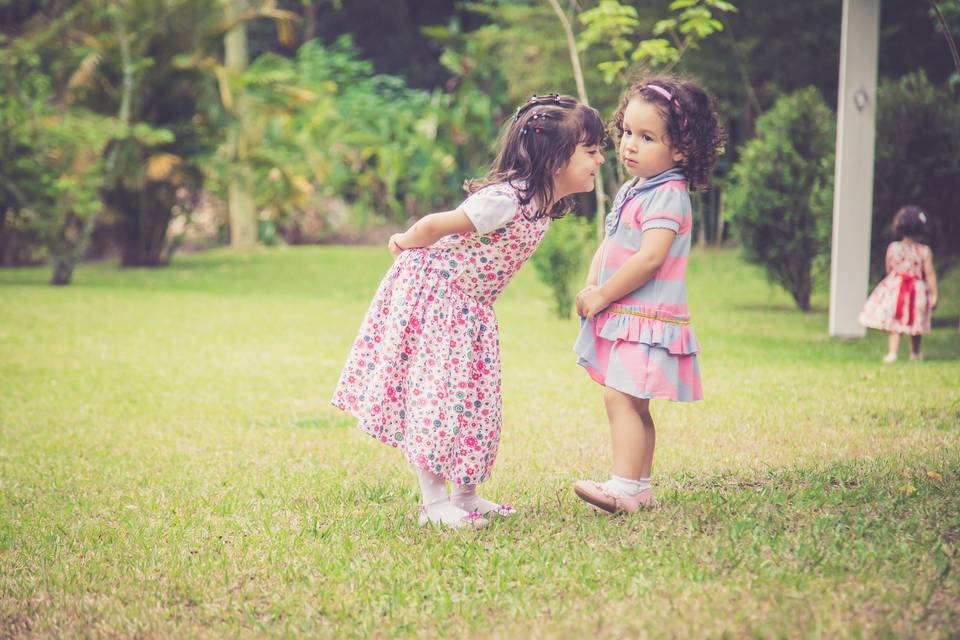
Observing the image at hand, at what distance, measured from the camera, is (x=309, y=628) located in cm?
275

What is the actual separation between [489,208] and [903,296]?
5315 millimetres

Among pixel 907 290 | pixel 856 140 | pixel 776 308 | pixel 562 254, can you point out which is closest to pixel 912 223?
pixel 907 290

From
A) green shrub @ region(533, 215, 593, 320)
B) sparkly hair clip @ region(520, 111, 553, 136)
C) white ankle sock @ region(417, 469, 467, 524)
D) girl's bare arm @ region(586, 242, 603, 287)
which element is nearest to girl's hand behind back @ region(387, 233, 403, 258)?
sparkly hair clip @ region(520, 111, 553, 136)

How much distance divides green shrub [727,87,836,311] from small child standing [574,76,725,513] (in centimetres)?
750

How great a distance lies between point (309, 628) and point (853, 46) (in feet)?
24.4

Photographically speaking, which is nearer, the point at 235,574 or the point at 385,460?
the point at 235,574

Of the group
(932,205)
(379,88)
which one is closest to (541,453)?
(932,205)

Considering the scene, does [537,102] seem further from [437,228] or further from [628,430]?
[628,430]

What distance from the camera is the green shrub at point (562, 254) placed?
1036cm

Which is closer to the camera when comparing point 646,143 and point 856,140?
Answer: point 646,143

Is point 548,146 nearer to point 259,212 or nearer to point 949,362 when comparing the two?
point 949,362

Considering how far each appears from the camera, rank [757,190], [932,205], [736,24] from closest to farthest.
Result: [932,205] → [757,190] → [736,24]

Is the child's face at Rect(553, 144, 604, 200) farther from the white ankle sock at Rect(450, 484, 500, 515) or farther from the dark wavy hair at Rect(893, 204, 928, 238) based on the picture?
the dark wavy hair at Rect(893, 204, 928, 238)

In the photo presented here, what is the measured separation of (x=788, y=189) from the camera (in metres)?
11.0
